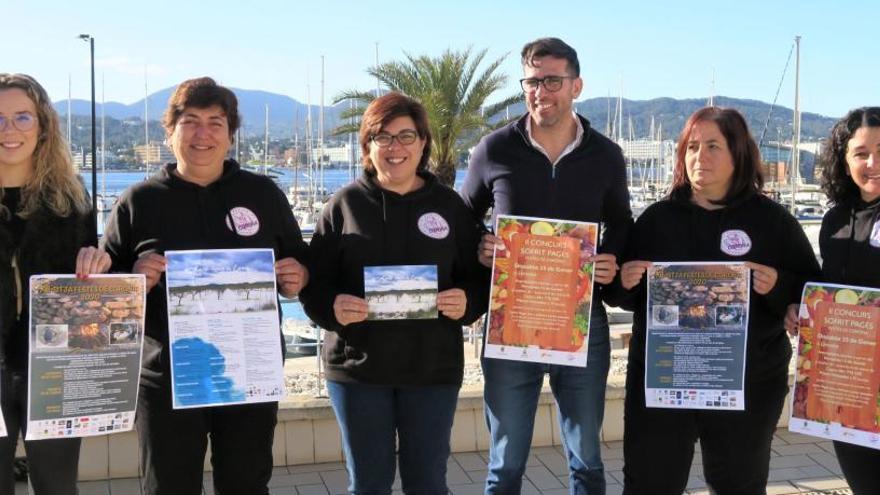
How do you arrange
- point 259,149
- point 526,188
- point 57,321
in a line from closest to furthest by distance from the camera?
point 57,321 < point 526,188 < point 259,149

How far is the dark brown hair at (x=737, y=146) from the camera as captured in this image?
3.33 m

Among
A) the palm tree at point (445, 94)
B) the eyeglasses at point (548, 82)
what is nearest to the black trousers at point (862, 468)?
the eyeglasses at point (548, 82)

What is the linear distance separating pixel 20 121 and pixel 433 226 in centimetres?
161

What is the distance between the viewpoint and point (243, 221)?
10.6 feet

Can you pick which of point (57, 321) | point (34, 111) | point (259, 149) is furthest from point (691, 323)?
point (259, 149)

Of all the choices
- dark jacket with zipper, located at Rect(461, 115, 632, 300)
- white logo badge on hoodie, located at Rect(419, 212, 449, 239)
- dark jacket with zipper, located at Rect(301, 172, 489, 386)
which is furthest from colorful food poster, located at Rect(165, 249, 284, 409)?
dark jacket with zipper, located at Rect(461, 115, 632, 300)

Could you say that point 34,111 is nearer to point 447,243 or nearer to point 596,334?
point 447,243

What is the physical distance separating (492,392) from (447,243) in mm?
761

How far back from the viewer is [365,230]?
328cm

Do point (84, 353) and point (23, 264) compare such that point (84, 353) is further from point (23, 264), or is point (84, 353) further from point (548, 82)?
point (548, 82)

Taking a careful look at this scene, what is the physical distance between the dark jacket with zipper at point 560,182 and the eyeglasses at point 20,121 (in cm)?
184

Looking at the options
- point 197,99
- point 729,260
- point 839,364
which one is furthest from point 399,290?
point 839,364

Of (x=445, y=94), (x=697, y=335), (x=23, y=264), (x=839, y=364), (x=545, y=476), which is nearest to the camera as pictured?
(x=23, y=264)

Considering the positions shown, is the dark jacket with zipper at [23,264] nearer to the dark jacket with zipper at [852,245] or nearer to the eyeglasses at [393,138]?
the eyeglasses at [393,138]
